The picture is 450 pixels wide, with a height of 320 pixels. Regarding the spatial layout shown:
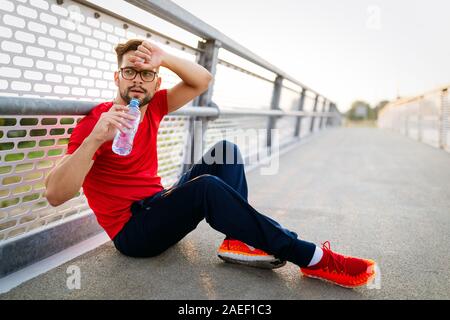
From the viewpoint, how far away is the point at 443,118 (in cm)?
779

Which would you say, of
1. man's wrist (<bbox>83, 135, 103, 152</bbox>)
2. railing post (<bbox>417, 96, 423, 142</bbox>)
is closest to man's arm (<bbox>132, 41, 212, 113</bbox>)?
man's wrist (<bbox>83, 135, 103, 152</bbox>)

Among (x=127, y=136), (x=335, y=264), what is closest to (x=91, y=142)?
(x=127, y=136)

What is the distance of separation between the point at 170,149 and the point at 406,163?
383cm

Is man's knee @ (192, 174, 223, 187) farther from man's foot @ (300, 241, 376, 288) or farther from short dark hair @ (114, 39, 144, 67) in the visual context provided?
short dark hair @ (114, 39, 144, 67)

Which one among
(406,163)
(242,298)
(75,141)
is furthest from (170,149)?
(406,163)

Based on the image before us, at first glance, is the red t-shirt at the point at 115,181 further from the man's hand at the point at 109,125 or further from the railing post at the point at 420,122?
the railing post at the point at 420,122

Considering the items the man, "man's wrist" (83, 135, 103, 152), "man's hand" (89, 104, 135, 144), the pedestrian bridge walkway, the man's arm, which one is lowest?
the pedestrian bridge walkway

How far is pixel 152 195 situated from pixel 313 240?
101cm

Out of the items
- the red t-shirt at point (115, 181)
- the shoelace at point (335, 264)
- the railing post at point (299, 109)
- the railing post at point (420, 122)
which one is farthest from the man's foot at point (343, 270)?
the railing post at point (420, 122)

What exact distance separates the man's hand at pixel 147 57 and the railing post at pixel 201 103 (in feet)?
4.35

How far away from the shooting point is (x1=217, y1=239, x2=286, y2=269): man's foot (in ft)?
5.97

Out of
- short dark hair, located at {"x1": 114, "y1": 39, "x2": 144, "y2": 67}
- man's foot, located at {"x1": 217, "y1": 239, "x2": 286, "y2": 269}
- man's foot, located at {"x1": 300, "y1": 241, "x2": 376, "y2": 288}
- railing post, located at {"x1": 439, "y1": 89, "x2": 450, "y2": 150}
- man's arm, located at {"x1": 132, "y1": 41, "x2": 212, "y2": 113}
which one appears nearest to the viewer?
man's foot, located at {"x1": 300, "y1": 241, "x2": 376, "y2": 288}

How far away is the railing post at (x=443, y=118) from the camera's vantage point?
754cm

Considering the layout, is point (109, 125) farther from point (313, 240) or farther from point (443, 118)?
point (443, 118)
